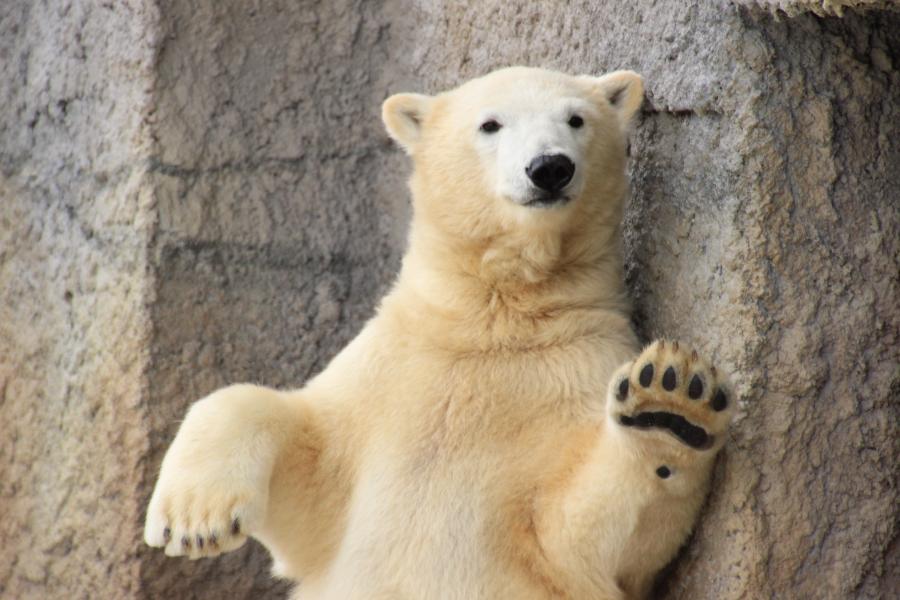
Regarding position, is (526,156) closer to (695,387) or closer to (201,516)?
(695,387)

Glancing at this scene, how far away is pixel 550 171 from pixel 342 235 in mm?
1579

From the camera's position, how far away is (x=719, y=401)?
114 inches

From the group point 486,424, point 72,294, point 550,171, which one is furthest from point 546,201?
point 72,294

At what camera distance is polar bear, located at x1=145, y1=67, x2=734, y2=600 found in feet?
10.5

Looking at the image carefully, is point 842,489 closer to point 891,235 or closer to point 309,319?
point 891,235

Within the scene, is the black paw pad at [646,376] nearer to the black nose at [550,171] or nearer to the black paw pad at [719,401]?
the black paw pad at [719,401]

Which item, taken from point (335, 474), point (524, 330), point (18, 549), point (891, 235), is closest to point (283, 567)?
point (335, 474)

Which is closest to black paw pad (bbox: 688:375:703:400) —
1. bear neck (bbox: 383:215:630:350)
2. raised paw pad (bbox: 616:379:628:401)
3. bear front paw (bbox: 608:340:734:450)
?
bear front paw (bbox: 608:340:734:450)

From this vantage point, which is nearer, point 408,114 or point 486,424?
point 486,424

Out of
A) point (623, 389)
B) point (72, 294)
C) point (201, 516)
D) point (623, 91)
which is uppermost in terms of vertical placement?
point (623, 91)

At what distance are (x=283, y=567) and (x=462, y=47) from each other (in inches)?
77.7

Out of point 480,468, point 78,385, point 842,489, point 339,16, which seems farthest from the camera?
point 339,16

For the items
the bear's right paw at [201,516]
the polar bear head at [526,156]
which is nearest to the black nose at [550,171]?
the polar bear head at [526,156]

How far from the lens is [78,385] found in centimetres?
448
